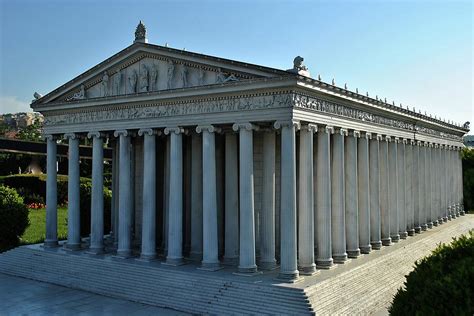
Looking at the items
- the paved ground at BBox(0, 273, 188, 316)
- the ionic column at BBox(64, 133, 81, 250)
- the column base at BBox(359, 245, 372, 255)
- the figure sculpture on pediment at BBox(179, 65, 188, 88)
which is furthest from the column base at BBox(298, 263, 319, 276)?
the ionic column at BBox(64, 133, 81, 250)

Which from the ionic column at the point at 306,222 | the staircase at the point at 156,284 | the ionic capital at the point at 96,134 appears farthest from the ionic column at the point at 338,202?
the ionic capital at the point at 96,134


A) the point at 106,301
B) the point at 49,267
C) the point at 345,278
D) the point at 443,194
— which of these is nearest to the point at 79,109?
the point at 49,267

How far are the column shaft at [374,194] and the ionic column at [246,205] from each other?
8.78 m

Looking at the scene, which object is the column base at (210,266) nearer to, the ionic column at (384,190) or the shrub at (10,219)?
the ionic column at (384,190)

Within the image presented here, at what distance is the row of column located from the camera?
19.3 m

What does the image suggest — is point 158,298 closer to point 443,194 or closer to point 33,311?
point 33,311

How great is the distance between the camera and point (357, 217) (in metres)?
23.8

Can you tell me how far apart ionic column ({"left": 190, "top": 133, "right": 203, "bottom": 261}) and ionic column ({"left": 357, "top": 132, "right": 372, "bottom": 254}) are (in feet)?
26.8

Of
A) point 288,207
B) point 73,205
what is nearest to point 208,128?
point 288,207

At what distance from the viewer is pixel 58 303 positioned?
65.6ft

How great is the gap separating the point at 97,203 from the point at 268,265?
9.88 m

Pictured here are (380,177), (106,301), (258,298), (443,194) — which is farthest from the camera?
(443,194)

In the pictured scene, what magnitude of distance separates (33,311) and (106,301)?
2895 mm

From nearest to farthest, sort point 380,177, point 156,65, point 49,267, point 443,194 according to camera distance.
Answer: point 156,65 → point 49,267 → point 380,177 → point 443,194
